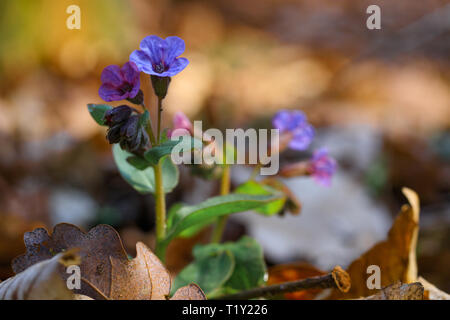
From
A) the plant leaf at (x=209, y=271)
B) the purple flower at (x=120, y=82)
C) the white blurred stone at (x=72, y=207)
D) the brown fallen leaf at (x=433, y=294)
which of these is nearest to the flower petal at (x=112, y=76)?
the purple flower at (x=120, y=82)

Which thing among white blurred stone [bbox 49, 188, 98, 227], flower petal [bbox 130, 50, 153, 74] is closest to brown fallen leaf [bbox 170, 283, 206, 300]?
flower petal [bbox 130, 50, 153, 74]

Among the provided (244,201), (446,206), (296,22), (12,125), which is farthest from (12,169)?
(296,22)

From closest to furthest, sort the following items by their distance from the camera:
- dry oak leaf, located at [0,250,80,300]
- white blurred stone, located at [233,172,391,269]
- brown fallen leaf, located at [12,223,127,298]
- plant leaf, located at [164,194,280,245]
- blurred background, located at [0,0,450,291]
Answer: dry oak leaf, located at [0,250,80,300], brown fallen leaf, located at [12,223,127,298], plant leaf, located at [164,194,280,245], white blurred stone, located at [233,172,391,269], blurred background, located at [0,0,450,291]

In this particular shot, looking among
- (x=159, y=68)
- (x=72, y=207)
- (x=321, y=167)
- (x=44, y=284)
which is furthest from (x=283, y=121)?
(x=72, y=207)

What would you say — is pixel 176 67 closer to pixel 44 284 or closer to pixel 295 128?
pixel 44 284

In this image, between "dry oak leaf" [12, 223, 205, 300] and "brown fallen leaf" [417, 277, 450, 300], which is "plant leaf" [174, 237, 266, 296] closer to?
"dry oak leaf" [12, 223, 205, 300]

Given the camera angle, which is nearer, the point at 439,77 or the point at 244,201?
the point at 244,201
